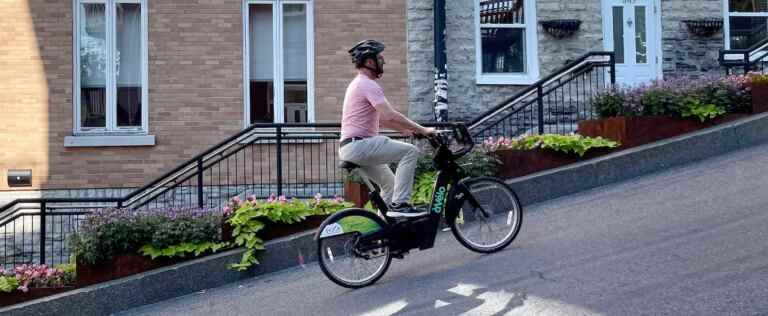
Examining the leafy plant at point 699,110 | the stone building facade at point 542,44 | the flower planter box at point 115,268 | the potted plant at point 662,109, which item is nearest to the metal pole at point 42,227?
the flower planter box at point 115,268

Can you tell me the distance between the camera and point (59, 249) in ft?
35.2

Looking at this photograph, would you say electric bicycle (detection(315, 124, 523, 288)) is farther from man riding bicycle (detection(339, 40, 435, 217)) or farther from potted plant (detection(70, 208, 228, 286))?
potted plant (detection(70, 208, 228, 286))

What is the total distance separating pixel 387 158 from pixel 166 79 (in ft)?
23.7

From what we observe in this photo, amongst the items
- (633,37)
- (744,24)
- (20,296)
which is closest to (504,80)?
(633,37)

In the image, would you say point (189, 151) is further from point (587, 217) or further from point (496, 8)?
point (587, 217)

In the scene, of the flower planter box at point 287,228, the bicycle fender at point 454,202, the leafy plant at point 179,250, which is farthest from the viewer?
the flower planter box at point 287,228

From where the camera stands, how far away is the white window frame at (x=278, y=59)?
539 inches

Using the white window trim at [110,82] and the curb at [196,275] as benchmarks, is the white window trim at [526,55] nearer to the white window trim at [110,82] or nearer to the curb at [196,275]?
the curb at [196,275]

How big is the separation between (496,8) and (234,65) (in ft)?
15.3

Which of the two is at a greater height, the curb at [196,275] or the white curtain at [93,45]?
the white curtain at [93,45]

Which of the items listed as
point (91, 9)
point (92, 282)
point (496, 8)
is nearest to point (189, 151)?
point (91, 9)

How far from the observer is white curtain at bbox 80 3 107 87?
44.6 ft

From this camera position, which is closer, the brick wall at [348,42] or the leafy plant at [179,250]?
the leafy plant at [179,250]

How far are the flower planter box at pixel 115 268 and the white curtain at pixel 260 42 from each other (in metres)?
5.75
